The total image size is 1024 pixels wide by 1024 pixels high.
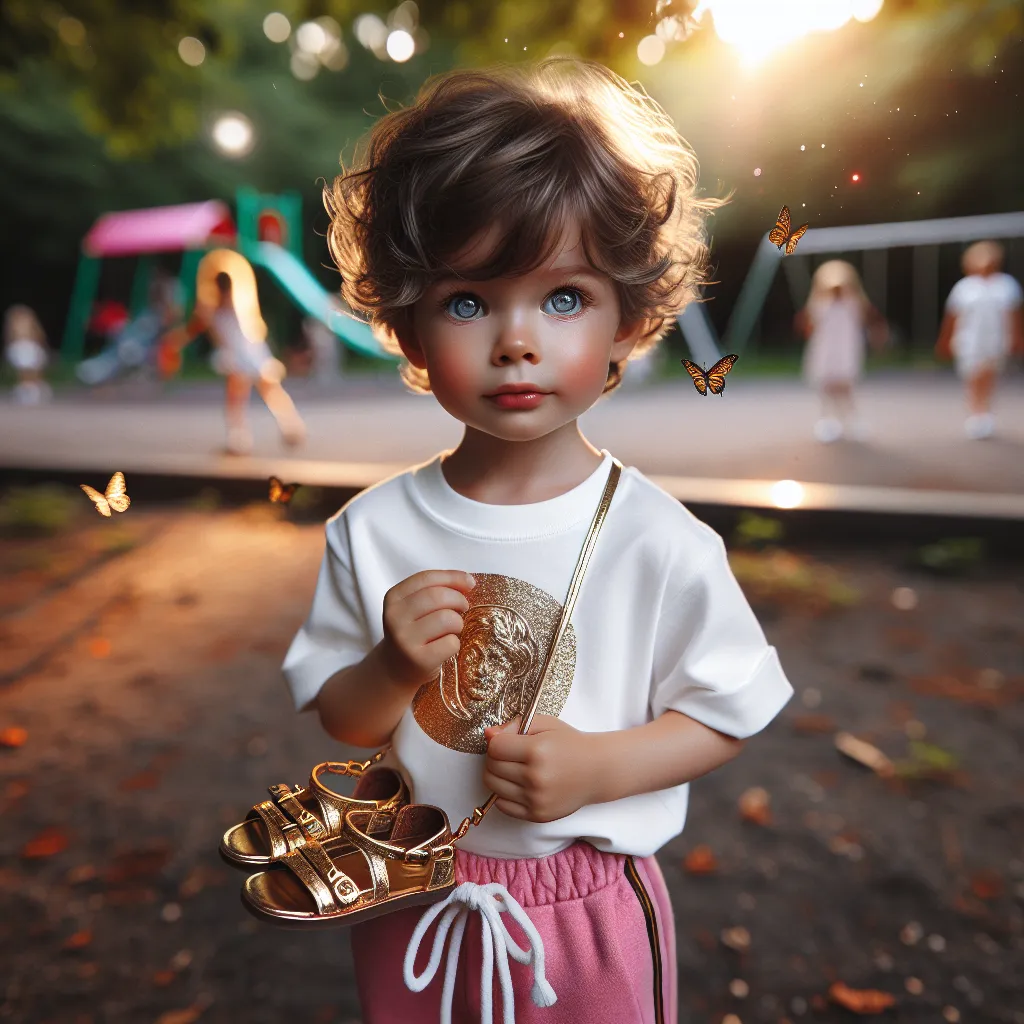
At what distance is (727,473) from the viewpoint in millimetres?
5758

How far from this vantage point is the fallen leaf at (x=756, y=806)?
8.77 ft

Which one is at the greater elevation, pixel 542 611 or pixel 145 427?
pixel 542 611

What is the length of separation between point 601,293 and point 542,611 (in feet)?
1.05

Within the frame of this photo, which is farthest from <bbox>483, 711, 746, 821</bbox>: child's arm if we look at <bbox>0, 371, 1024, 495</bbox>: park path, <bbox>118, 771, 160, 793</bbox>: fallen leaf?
<bbox>0, 371, 1024, 495</bbox>: park path

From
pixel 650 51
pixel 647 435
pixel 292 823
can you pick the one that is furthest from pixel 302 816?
pixel 647 435

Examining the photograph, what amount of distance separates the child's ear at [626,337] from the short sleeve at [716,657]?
240 millimetres

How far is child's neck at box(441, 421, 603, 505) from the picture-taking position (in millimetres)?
1046

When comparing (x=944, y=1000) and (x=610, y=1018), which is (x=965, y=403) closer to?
(x=944, y=1000)

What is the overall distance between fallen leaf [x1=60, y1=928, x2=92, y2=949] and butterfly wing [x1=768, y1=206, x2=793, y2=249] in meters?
2.14

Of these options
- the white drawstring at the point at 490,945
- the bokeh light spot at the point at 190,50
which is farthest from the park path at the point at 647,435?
the white drawstring at the point at 490,945

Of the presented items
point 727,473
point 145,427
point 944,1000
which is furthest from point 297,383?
point 944,1000

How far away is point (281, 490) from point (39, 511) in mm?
4872

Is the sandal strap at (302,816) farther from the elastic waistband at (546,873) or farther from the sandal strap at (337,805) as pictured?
the elastic waistband at (546,873)

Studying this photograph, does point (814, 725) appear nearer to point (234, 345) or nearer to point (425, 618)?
point (425, 618)
